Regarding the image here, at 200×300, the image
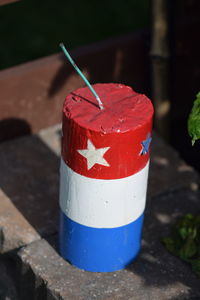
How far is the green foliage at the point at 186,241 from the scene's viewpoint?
403 cm

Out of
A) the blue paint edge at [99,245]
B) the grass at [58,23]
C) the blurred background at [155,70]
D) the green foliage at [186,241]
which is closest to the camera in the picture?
the blue paint edge at [99,245]

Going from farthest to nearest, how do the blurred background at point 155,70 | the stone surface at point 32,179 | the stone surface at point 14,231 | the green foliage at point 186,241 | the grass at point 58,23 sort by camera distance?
1. the grass at point 58,23
2. the blurred background at point 155,70
3. the stone surface at point 32,179
4. the stone surface at point 14,231
5. the green foliage at point 186,241

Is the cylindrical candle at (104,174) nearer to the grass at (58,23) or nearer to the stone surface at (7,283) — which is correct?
the stone surface at (7,283)

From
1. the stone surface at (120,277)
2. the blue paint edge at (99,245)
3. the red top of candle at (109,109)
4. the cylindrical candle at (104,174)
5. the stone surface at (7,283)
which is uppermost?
the red top of candle at (109,109)

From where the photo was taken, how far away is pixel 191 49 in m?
4.93

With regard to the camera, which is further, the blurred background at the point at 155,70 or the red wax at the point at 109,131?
the blurred background at the point at 155,70

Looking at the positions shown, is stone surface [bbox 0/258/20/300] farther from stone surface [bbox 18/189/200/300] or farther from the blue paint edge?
the blue paint edge

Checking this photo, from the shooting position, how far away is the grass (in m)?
5.84

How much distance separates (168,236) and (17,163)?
1028 millimetres

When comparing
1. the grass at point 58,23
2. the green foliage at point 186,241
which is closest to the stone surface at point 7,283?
the green foliage at point 186,241

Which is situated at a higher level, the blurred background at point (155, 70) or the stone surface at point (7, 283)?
the blurred background at point (155, 70)

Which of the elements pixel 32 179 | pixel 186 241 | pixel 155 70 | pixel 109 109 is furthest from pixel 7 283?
pixel 155 70

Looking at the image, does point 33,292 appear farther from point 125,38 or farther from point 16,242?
point 125,38

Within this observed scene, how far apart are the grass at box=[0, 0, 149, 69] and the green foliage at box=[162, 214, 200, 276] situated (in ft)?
6.85
